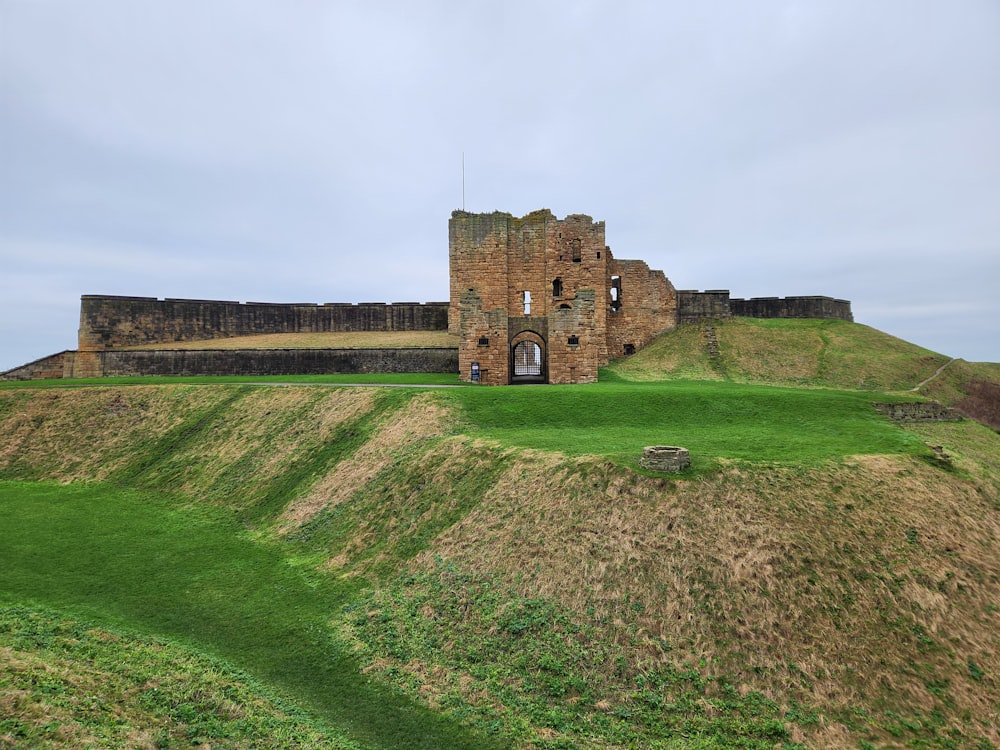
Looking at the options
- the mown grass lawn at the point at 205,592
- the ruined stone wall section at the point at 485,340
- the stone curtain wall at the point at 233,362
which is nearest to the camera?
the mown grass lawn at the point at 205,592

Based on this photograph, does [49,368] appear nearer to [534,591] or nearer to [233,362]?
[233,362]

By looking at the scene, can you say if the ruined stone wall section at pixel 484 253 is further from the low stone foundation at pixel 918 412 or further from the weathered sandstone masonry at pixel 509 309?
the low stone foundation at pixel 918 412

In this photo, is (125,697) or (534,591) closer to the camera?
(125,697)

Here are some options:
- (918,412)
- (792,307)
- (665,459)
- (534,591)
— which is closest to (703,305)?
(792,307)

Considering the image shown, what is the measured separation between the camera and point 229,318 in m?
41.0

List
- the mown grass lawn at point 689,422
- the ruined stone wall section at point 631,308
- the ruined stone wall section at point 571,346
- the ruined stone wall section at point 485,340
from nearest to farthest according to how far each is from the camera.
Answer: the mown grass lawn at point 689,422
the ruined stone wall section at point 571,346
the ruined stone wall section at point 485,340
the ruined stone wall section at point 631,308

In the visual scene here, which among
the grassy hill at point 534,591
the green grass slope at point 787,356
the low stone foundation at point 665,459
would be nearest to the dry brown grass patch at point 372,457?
the grassy hill at point 534,591

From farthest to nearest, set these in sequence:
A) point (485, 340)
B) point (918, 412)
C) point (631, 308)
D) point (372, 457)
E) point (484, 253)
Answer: point (631, 308), point (484, 253), point (485, 340), point (918, 412), point (372, 457)

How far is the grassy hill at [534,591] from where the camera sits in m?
7.41

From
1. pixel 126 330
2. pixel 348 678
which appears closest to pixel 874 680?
pixel 348 678

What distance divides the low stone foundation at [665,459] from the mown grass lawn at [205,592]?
6.58 metres

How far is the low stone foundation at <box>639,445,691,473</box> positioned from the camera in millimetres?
11406

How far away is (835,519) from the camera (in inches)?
408

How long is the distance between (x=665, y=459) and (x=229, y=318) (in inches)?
1579
